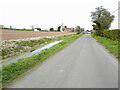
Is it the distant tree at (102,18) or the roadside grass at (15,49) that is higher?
the distant tree at (102,18)

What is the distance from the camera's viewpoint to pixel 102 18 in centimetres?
4194

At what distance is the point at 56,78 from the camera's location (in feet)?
14.6

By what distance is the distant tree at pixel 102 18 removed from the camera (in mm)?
41656

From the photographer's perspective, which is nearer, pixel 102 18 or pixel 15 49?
pixel 15 49

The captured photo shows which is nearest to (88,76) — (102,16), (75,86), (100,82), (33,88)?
(100,82)

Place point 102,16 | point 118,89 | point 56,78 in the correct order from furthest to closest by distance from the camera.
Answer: point 102,16 < point 56,78 < point 118,89

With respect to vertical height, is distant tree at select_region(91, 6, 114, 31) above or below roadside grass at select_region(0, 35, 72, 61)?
above

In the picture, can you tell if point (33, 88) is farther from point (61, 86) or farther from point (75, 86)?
point (75, 86)

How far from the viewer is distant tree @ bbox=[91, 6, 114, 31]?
1640 inches

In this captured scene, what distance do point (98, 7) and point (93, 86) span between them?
46829 mm

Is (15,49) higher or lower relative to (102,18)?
lower

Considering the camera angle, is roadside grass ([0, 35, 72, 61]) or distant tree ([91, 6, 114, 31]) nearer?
roadside grass ([0, 35, 72, 61])

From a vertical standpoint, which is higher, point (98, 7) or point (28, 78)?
point (98, 7)

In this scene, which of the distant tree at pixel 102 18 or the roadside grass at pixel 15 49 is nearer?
the roadside grass at pixel 15 49
